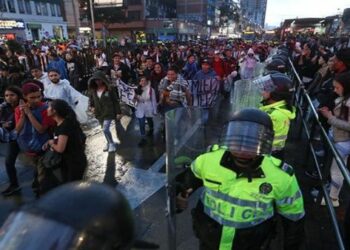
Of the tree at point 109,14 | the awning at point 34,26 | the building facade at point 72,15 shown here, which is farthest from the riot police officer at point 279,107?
the building facade at point 72,15

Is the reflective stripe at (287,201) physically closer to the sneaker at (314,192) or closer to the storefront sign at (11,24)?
the sneaker at (314,192)

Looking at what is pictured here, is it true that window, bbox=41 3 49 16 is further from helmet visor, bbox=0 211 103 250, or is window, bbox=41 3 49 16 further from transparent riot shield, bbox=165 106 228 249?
helmet visor, bbox=0 211 103 250

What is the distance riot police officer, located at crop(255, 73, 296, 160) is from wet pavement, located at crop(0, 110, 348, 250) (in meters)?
1.04

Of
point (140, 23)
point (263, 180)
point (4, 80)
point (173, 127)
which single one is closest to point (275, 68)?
point (173, 127)

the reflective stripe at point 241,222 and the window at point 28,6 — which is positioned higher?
the window at point 28,6

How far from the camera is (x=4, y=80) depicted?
25.3 ft

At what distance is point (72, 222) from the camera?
3.23 ft

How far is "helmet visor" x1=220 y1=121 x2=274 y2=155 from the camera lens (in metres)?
1.86

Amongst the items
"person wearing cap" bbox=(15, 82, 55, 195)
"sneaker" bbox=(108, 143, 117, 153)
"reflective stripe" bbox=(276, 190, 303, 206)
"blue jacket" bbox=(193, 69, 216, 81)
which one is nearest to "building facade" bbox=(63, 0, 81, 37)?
"blue jacket" bbox=(193, 69, 216, 81)

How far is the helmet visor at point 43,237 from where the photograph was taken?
0.97 metres

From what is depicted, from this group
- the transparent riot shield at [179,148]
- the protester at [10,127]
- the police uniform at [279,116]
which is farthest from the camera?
the protester at [10,127]

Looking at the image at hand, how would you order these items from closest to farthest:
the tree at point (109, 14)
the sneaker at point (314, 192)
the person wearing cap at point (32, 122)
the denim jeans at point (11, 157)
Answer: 1. the person wearing cap at point (32, 122)
2. the sneaker at point (314, 192)
3. the denim jeans at point (11, 157)
4. the tree at point (109, 14)

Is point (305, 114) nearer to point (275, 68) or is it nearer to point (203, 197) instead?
point (275, 68)

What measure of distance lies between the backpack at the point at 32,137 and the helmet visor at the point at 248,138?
2.90 m
